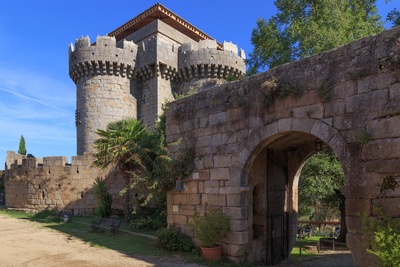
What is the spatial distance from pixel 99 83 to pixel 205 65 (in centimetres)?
739

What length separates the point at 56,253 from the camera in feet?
28.4

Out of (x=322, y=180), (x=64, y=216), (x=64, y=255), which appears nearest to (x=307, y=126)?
(x=322, y=180)

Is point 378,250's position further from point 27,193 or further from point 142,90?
point 142,90

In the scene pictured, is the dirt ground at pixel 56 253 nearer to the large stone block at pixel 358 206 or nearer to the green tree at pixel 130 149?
the green tree at pixel 130 149

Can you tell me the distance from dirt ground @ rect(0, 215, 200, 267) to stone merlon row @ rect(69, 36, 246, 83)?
13.5 meters

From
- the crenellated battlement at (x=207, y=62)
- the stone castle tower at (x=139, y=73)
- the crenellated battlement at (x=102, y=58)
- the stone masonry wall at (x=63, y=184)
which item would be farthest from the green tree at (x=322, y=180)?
the crenellated battlement at (x=102, y=58)

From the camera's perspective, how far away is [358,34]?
1530cm

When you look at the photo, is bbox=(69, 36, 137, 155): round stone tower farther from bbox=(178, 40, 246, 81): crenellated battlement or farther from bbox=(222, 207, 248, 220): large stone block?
bbox=(222, 207, 248, 220): large stone block

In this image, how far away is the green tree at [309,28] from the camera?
14812 mm

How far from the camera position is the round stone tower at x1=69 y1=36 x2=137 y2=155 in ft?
73.6

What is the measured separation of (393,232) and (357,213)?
0.64 m

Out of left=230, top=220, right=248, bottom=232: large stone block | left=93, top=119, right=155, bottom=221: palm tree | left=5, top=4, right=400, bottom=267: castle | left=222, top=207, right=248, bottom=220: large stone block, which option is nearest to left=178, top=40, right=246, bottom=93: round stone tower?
left=93, top=119, right=155, bottom=221: palm tree

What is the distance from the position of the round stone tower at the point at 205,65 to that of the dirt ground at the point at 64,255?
46.9ft

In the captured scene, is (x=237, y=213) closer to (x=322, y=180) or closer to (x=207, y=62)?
(x=322, y=180)
